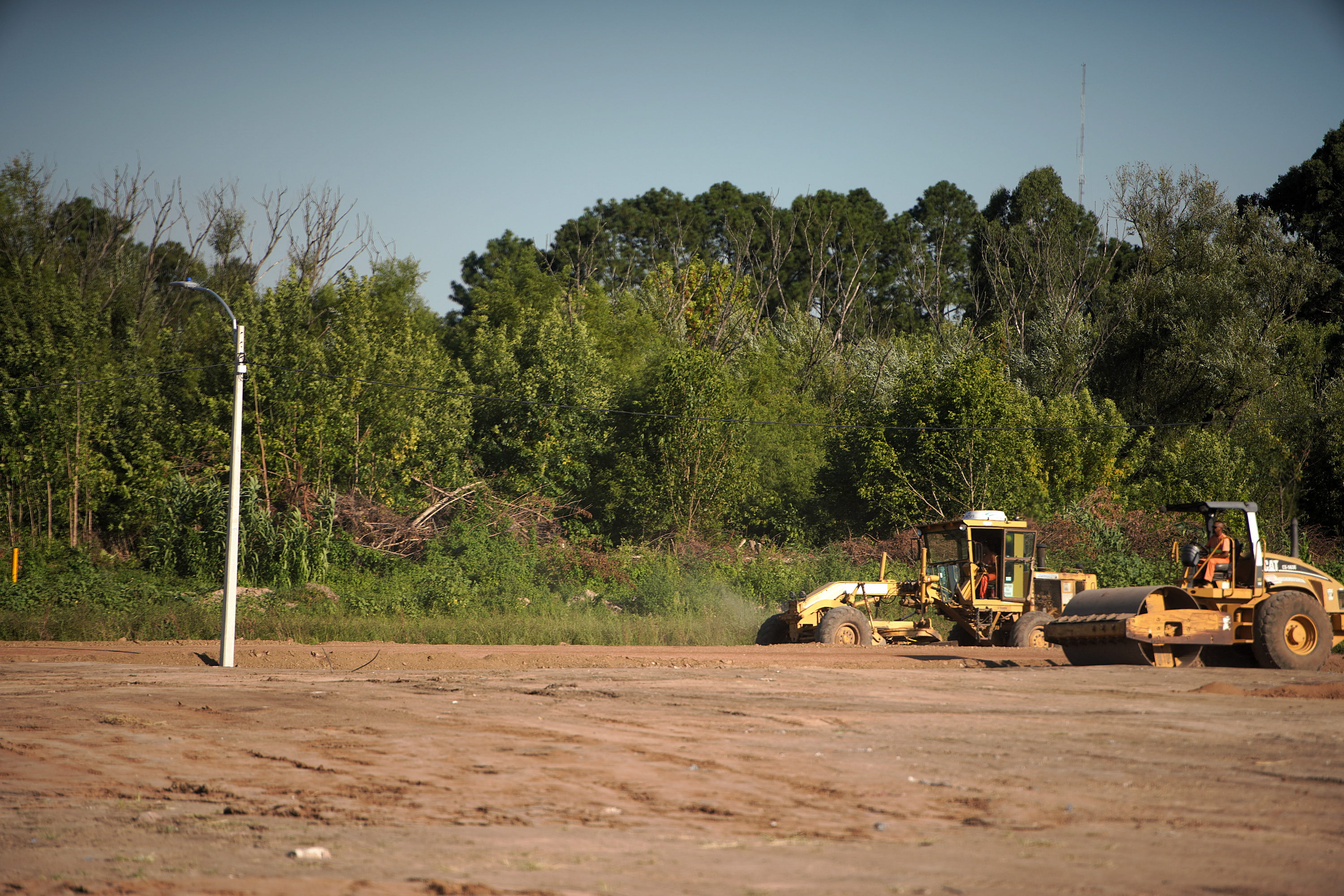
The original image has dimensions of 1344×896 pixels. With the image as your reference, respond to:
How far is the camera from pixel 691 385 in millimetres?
40156

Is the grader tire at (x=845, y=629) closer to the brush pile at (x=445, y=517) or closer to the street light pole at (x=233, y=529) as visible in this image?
the street light pole at (x=233, y=529)

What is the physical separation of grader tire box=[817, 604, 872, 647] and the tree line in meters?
18.9

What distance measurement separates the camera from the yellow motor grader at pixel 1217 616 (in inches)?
642

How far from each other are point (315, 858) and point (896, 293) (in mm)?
66228

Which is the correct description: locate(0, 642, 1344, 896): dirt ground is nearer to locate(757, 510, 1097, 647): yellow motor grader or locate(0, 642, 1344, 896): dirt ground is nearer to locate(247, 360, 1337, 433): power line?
locate(757, 510, 1097, 647): yellow motor grader

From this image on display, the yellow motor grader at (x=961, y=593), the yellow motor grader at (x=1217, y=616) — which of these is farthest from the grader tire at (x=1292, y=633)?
the yellow motor grader at (x=961, y=593)

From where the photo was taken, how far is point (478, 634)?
25.1m

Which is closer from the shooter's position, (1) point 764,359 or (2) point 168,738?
(2) point 168,738

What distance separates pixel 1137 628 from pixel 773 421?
28.1 m

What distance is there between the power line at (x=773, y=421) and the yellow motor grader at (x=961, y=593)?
1798 centimetres

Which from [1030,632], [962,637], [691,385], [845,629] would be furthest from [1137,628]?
[691,385]

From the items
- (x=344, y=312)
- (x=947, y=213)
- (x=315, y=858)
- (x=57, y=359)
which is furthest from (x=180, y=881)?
(x=947, y=213)

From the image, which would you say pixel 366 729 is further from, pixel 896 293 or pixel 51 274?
pixel 896 293

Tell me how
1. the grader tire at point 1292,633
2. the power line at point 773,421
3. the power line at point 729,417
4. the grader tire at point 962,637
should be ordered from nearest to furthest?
the grader tire at point 1292,633 → the grader tire at point 962,637 → the power line at point 729,417 → the power line at point 773,421
